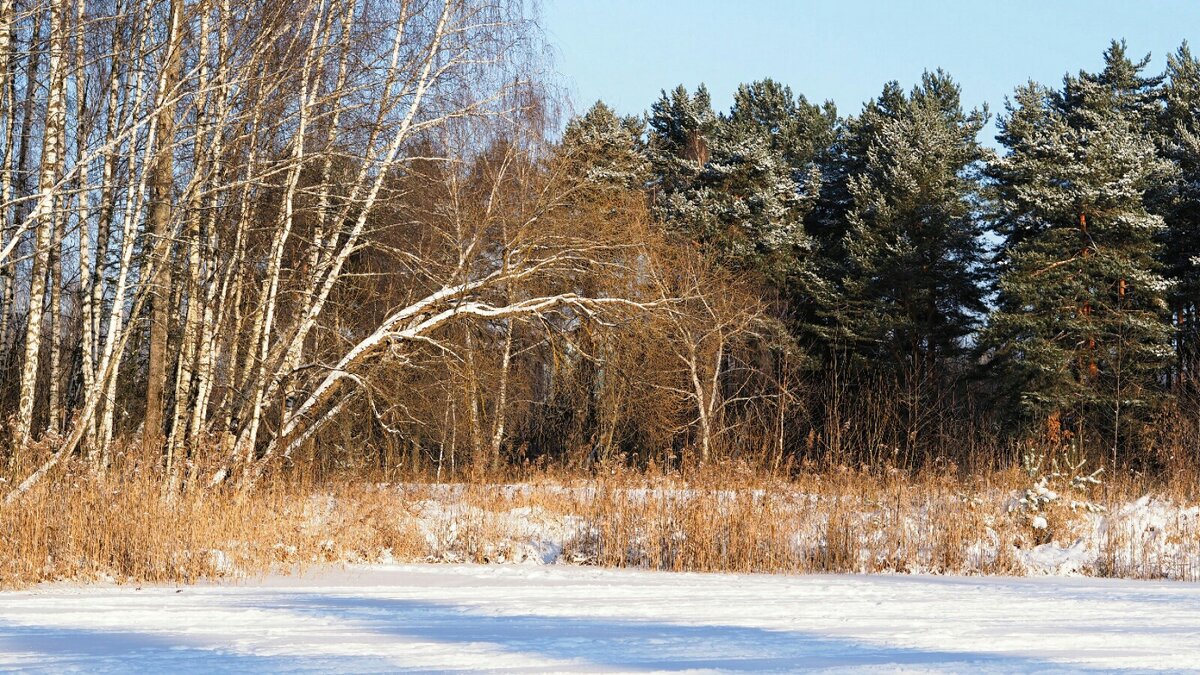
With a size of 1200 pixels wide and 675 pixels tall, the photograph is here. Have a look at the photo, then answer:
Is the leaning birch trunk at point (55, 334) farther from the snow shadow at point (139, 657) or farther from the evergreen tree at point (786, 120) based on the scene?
the evergreen tree at point (786, 120)

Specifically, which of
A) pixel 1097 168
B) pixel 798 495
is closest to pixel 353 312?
pixel 798 495

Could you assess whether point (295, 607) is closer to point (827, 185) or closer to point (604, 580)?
point (604, 580)

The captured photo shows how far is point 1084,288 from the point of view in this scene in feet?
82.7

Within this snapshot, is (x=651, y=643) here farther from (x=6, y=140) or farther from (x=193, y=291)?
(x=6, y=140)

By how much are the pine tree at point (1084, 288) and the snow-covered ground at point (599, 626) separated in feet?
59.0

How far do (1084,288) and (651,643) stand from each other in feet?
75.8

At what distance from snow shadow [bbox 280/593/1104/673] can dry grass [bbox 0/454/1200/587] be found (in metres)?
2.23

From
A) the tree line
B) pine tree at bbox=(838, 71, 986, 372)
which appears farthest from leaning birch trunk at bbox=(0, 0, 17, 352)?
pine tree at bbox=(838, 71, 986, 372)

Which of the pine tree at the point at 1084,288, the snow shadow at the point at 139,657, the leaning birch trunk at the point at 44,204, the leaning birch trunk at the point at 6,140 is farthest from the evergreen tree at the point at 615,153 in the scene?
the snow shadow at the point at 139,657

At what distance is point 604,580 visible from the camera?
301 inches

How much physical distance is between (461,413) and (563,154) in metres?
5.11

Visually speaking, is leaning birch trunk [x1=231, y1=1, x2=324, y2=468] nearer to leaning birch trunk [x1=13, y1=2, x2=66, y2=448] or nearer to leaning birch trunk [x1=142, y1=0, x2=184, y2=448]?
leaning birch trunk [x1=142, y1=0, x2=184, y2=448]

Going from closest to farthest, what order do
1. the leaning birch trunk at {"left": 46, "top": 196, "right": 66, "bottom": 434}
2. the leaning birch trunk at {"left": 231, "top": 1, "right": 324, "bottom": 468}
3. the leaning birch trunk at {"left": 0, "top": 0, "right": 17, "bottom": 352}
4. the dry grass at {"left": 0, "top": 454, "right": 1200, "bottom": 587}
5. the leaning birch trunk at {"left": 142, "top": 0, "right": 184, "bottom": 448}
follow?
the leaning birch trunk at {"left": 0, "top": 0, "right": 17, "bottom": 352} < the dry grass at {"left": 0, "top": 454, "right": 1200, "bottom": 587} < the leaning birch trunk at {"left": 142, "top": 0, "right": 184, "bottom": 448} < the leaning birch trunk at {"left": 46, "top": 196, "right": 66, "bottom": 434} < the leaning birch trunk at {"left": 231, "top": 1, "right": 324, "bottom": 468}

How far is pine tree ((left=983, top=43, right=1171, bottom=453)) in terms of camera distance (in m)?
24.6
